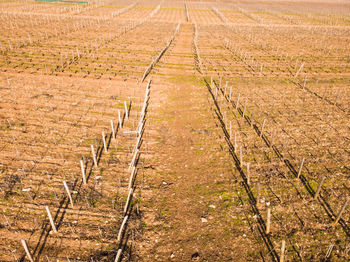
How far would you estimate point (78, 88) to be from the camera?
1689 cm

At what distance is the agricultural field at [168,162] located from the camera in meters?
7.41

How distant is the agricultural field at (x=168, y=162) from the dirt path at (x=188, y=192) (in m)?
0.05

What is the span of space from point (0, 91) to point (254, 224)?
56.5 ft

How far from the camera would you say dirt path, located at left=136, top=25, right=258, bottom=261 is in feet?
24.1

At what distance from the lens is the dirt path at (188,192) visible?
7.34 metres

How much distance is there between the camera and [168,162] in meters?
10.8

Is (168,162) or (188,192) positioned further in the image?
(168,162)

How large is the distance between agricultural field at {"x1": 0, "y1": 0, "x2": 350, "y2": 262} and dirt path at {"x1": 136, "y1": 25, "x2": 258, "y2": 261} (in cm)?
5

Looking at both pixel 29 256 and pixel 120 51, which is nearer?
pixel 29 256

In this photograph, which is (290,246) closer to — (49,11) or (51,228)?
(51,228)

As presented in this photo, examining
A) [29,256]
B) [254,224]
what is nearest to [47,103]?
[29,256]

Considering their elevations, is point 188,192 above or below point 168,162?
below

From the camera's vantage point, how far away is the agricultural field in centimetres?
741

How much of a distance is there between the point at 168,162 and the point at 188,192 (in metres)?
1.98
